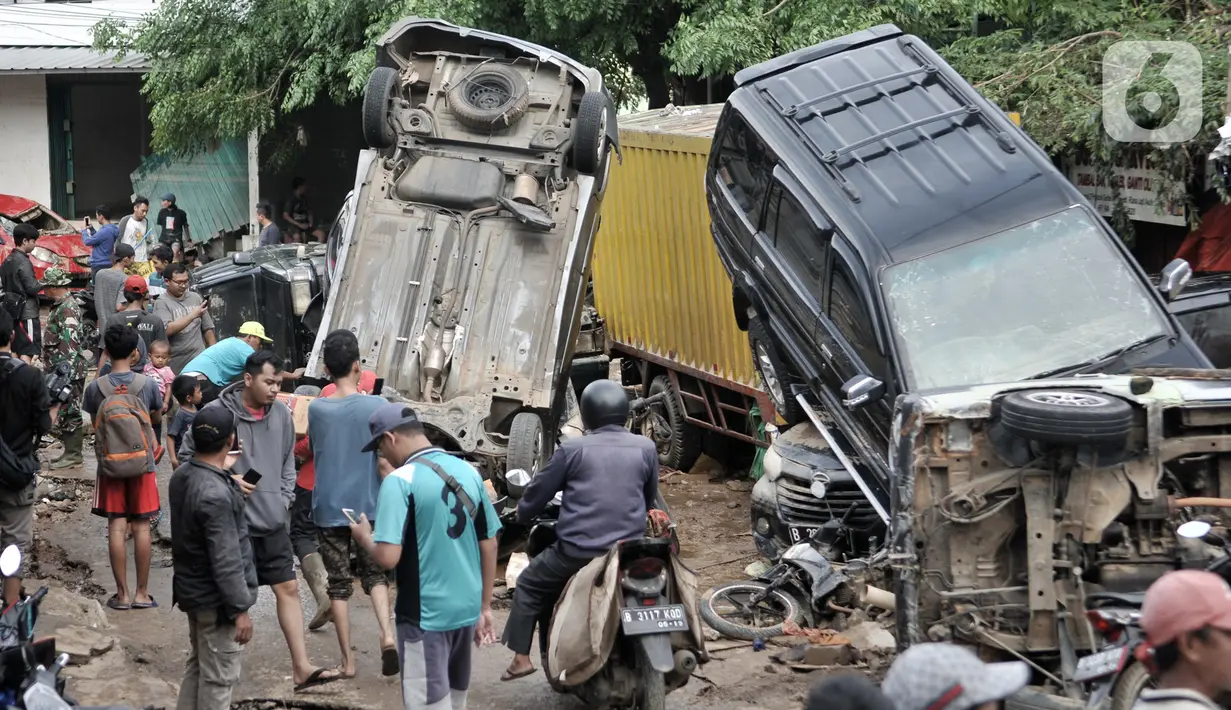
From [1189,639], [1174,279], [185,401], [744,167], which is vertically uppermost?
[744,167]

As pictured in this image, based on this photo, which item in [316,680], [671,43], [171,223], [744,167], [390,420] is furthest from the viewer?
[171,223]

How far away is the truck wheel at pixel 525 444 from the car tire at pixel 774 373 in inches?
62.2

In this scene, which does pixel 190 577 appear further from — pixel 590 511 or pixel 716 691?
pixel 716 691

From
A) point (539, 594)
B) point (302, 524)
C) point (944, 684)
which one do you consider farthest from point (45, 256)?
point (944, 684)

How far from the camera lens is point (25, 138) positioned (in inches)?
951

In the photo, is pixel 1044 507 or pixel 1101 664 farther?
pixel 1044 507

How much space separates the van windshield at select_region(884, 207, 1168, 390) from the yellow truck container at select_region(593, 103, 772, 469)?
10.5 feet

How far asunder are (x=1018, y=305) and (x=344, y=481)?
3472 millimetres

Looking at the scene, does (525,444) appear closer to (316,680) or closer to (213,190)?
(316,680)

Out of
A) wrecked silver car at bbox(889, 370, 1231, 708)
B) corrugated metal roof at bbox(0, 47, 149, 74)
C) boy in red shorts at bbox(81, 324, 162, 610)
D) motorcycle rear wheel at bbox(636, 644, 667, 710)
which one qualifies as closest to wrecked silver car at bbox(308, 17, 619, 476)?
boy in red shorts at bbox(81, 324, 162, 610)

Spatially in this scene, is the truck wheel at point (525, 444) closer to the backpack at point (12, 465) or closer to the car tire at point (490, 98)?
the car tire at point (490, 98)

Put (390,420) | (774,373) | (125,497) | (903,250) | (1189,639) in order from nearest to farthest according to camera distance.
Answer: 1. (1189,639)
2. (390,420)
3. (903,250)
4. (125,497)
5. (774,373)

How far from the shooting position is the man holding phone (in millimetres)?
7176

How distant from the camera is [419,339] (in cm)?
985
